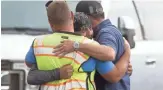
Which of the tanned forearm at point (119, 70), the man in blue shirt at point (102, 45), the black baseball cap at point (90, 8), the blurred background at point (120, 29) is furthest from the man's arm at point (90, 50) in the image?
the blurred background at point (120, 29)

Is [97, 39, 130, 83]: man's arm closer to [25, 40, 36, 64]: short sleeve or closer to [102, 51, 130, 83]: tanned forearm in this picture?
[102, 51, 130, 83]: tanned forearm

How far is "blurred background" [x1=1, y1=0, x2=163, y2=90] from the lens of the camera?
17.3 ft

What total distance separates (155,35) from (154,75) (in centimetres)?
90

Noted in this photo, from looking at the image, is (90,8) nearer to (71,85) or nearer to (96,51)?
(96,51)

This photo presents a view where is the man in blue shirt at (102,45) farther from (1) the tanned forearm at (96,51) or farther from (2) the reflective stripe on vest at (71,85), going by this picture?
(2) the reflective stripe on vest at (71,85)

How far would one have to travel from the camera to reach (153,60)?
6586 millimetres

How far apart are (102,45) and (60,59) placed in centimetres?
27

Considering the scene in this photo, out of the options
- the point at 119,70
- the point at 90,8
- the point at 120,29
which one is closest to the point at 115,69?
the point at 119,70

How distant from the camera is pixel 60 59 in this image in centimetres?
353

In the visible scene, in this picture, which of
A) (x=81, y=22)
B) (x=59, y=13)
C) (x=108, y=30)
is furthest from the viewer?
(x=108, y=30)

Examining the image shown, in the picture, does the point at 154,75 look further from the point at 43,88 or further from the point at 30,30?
→ the point at 43,88

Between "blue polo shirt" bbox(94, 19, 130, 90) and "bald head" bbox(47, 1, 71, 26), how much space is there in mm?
287

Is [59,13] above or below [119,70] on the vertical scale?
above

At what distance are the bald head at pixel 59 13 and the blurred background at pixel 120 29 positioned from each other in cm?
161
